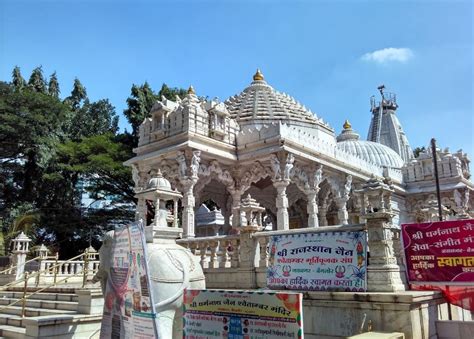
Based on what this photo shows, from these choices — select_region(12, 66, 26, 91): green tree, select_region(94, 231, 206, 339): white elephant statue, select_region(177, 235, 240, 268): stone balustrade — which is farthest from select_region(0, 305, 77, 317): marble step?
select_region(12, 66, 26, 91): green tree

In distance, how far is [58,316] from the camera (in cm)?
873

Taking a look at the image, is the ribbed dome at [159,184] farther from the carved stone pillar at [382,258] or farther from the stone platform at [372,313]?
the carved stone pillar at [382,258]

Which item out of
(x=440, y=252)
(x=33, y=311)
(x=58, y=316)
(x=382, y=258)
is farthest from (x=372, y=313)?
(x=33, y=311)

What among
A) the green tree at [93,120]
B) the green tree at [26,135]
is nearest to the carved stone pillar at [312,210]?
the green tree at [26,135]

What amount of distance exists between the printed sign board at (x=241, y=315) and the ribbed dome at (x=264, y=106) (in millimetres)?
17293

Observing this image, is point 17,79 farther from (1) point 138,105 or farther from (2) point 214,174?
(2) point 214,174

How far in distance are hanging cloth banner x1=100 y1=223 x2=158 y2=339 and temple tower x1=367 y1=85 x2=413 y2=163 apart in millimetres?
45923

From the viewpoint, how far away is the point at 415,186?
95.7 feet

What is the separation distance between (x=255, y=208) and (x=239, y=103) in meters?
13.8

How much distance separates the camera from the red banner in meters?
7.50

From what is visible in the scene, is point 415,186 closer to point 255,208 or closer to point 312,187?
point 312,187

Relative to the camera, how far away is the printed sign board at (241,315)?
174 inches

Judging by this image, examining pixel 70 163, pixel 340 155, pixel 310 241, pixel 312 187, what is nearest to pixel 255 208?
pixel 310 241

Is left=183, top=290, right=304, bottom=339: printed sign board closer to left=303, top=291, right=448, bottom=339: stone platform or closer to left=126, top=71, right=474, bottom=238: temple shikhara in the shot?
left=303, top=291, right=448, bottom=339: stone platform
